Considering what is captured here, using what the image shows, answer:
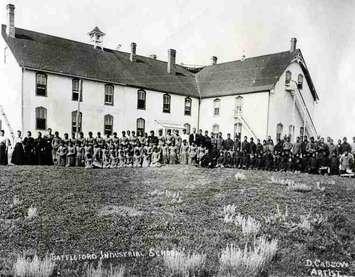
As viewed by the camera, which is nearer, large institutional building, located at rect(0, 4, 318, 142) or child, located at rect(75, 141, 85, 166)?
child, located at rect(75, 141, 85, 166)

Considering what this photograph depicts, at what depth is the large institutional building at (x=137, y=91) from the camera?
1619 cm

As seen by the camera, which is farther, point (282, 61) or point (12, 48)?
point (282, 61)

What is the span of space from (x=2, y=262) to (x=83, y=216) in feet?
4.48

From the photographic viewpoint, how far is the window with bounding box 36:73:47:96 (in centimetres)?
1630

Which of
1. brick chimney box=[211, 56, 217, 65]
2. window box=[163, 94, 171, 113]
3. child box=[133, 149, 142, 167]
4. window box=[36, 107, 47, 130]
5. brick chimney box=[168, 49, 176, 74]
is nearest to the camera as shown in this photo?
child box=[133, 149, 142, 167]

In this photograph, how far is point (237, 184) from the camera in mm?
8000

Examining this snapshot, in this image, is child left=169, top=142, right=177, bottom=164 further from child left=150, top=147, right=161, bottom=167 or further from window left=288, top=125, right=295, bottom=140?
window left=288, top=125, right=295, bottom=140

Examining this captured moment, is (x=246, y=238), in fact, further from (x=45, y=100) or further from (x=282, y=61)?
(x=282, y=61)

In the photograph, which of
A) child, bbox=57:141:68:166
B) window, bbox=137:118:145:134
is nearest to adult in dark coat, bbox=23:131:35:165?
child, bbox=57:141:68:166

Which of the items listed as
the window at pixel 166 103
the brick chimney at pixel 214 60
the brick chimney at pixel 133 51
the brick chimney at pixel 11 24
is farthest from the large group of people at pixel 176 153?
the brick chimney at pixel 214 60

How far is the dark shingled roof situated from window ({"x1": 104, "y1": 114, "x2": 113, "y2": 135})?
5.46 ft

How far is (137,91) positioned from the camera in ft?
65.1

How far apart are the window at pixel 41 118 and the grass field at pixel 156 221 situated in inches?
356

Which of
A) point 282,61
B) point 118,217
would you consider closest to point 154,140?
point 118,217
